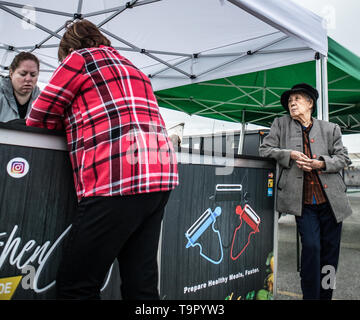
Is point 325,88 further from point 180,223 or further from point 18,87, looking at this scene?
point 18,87

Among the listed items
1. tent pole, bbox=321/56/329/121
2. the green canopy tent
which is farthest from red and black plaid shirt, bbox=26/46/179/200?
the green canopy tent

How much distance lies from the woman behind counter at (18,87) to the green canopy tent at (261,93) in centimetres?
308

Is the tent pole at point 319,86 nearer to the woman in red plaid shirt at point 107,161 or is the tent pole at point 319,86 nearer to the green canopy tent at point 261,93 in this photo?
the green canopy tent at point 261,93

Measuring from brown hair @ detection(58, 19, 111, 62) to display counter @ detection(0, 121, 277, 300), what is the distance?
0.38 meters

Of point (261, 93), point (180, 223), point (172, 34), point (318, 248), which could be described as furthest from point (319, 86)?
point (261, 93)

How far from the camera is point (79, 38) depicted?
1.18m

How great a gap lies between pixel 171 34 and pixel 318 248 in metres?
3.55

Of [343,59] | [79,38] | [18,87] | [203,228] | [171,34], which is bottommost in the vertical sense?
[203,228]

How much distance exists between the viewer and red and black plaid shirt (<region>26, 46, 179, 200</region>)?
1021 millimetres

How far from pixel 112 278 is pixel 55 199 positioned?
0.54 metres

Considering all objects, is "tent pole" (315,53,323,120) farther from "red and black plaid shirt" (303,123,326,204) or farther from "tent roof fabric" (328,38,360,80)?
"red and black plaid shirt" (303,123,326,204)

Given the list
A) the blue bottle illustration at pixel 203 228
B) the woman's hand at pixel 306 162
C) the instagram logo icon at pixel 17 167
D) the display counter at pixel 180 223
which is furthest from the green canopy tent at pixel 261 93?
the instagram logo icon at pixel 17 167
